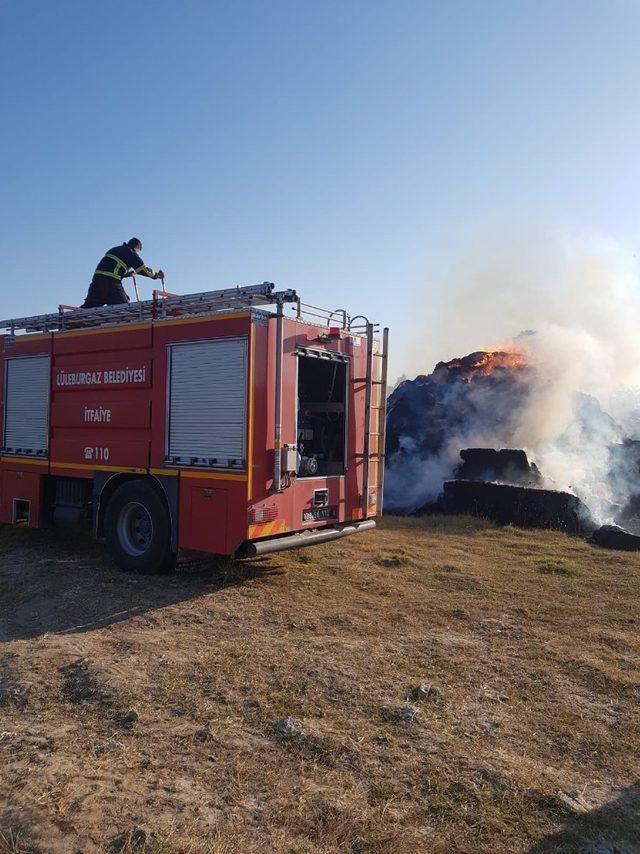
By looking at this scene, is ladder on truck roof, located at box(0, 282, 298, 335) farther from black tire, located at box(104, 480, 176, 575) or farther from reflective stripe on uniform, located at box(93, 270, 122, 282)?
black tire, located at box(104, 480, 176, 575)

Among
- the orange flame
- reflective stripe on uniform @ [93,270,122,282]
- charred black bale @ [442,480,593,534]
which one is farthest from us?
the orange flame

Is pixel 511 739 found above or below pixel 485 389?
below

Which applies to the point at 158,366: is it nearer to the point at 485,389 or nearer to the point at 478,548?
the point at 478,548

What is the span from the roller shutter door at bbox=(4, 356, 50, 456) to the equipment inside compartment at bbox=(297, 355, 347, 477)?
3.50 metres

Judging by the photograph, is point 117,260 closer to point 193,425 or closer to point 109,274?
point 109,274

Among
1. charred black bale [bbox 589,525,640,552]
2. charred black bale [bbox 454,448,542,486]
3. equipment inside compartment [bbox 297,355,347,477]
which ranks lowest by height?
charred black bale [bbox 589,525,640,552]

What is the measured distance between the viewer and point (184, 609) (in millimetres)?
6785

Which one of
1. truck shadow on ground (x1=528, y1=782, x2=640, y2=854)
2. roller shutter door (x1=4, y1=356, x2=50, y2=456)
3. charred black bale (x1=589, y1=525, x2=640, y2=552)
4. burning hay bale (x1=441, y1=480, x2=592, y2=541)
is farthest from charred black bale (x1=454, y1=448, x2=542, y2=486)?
truck shadow on ground (x1=528, y1=782, x2=640, y2=854)

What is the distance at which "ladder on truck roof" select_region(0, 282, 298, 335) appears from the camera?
750 centimetres

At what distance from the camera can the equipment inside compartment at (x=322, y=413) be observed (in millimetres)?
8758

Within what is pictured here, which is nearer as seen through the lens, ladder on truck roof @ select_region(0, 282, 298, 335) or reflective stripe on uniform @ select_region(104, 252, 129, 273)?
ladder on truck roof @ select_region(0, 282, 298, 335)

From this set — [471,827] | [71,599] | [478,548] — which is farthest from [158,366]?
[471,827]

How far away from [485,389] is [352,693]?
42.5ft

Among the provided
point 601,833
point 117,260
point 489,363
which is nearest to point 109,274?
point 117,260
